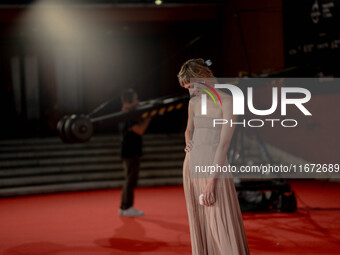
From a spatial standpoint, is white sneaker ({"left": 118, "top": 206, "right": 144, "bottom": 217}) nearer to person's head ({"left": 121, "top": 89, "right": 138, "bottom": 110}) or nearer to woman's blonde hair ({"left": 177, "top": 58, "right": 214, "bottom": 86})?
person's head ({"left": 121, "top": 89, "right": 138, "bottom": 110})

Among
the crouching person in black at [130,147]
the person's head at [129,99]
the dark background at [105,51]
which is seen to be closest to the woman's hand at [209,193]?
the crouching person in black at [130,147]

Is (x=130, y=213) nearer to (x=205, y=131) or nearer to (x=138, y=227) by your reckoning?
(x=138, y=227)

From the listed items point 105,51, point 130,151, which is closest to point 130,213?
point 130,151

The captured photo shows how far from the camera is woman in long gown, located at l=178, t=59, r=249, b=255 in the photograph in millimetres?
2676

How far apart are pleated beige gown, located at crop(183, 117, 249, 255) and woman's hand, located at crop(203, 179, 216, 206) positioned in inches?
1.8

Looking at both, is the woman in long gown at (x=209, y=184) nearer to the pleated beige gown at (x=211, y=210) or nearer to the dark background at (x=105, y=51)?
the pleated beige gown at (x=211, y=210)

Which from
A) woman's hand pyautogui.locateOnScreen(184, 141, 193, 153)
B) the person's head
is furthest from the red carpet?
woman's hand pyautogui.locateOnScreen(184, 141, 193, 153)

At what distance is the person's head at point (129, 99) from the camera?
6320 millimetres

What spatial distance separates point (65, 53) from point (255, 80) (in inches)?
329

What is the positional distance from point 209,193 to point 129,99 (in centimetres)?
378

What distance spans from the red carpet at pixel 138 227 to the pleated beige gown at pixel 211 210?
67.4 inches

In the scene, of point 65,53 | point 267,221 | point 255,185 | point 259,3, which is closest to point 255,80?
Answer: point 255,185

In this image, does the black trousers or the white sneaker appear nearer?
the black trousers

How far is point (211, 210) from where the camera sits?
108 inches
